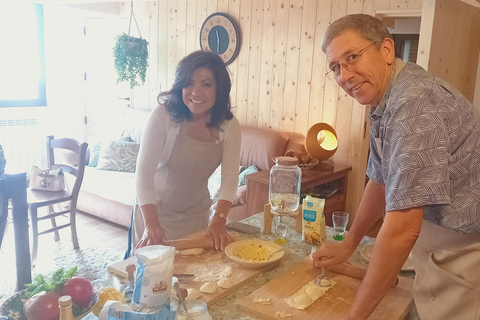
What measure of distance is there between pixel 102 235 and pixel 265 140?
1691 millimetres

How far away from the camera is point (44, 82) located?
535cm

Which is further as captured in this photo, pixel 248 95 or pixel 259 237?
pixel 248 95

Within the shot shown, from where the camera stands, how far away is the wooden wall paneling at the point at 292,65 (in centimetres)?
391

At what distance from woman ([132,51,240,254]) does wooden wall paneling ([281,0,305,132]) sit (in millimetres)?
2196

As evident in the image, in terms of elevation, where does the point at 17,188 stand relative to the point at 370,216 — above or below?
below

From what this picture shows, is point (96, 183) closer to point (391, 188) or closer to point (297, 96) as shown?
point (297, 96)

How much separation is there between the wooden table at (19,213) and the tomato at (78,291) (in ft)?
4.98

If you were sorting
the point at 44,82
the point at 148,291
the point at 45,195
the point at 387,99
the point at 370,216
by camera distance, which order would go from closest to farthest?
the point at 148,291, the point at 387,99, the point at 370,216, the point at 45,195, the point at 44,82

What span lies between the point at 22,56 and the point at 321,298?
16.5 feet

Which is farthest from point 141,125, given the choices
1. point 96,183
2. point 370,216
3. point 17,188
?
point 370,216

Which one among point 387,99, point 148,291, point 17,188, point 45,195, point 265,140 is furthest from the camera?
point 265,140

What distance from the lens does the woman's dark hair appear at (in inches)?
69.1

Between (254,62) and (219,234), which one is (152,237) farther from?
(254,62)

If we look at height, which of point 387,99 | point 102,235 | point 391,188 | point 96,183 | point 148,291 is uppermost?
point 387,99
